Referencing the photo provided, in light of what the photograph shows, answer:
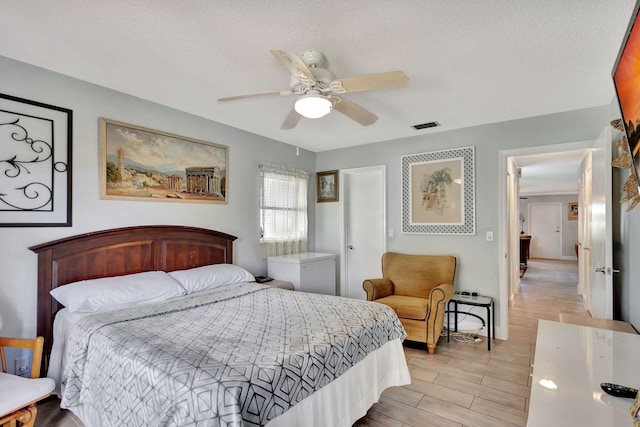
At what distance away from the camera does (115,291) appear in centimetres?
230

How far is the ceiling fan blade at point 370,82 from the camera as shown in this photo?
184 centimetres

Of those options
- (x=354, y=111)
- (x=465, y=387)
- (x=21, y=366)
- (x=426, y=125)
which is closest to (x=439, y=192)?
(x=426, y=125)

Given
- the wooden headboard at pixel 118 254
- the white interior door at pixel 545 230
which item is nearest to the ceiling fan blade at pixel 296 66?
the wooden headboard at pixel 118 254

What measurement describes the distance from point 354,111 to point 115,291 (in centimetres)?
219

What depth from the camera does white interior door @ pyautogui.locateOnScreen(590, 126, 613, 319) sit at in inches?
102

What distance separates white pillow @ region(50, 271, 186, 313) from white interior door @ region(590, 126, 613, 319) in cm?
350

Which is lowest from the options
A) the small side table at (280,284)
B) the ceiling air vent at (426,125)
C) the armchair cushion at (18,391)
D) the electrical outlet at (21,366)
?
the electrical outlet at (21,366)

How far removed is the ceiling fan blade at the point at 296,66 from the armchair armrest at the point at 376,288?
236cm

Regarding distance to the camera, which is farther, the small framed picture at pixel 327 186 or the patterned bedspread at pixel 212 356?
the small framed picture at pixel 327 186

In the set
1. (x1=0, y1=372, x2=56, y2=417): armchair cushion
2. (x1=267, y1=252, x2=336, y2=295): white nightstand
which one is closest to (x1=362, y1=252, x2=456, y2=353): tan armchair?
(x1=267, y1=252, x2=336, y2=295): white nightstand

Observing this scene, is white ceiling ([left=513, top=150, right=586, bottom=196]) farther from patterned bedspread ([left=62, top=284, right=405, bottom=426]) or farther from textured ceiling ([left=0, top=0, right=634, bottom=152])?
patterned bedspread ([left=62, top=284, right=405, bottom=426])

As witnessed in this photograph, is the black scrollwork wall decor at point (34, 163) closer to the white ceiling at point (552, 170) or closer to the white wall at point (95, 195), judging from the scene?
the white wall at point (95, 195)

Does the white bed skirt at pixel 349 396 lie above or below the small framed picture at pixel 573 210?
below

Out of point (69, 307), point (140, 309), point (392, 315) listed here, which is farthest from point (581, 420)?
point (69, 307)
